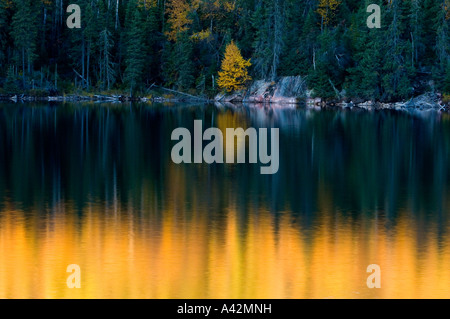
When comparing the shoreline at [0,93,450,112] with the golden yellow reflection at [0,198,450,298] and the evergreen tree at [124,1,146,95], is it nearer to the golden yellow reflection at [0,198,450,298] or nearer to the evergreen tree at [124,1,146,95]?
the evergreen tree at [124,1,146,95]

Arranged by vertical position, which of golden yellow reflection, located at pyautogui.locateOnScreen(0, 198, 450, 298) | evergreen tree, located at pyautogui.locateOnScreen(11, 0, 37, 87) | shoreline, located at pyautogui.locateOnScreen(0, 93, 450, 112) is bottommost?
golden yellow reflection, located at pyautogui.locateOnScreen(0, 198, 450, 298)

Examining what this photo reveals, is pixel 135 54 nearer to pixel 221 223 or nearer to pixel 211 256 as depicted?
pixel 221 223

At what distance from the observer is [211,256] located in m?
18.3

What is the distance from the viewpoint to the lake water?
16.4 m

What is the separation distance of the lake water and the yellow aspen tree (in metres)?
60.1

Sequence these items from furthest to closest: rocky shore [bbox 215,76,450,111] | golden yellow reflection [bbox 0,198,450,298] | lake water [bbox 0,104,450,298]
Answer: rocky shore [bbox 215,76,450,111], lake water [bbox 0,104,450,298], golden yellow reflection [bbox 0,198,450,298]

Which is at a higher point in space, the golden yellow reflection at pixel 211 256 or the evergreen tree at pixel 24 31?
the evergreen tree at pixel 24 31

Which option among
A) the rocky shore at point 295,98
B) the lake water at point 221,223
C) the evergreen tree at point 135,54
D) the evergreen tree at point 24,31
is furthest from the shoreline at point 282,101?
the lake water at point 221,223

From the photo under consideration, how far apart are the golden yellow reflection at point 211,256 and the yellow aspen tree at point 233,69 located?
7880cm

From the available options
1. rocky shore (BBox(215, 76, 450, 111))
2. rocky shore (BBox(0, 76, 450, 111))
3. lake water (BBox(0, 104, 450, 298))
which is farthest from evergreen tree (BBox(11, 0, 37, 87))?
lake water (BBox(0, 104, 450, 298))

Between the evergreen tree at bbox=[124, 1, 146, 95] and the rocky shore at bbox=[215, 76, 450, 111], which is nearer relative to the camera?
the rocky shore at bbox=[215, 76, 450, 111]

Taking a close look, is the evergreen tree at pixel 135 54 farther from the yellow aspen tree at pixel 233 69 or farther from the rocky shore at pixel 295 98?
the rocky shore at pixel 295 98

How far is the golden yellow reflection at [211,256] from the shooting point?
627 inches

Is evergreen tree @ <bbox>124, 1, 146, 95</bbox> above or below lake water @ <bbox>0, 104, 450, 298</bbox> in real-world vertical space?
above
